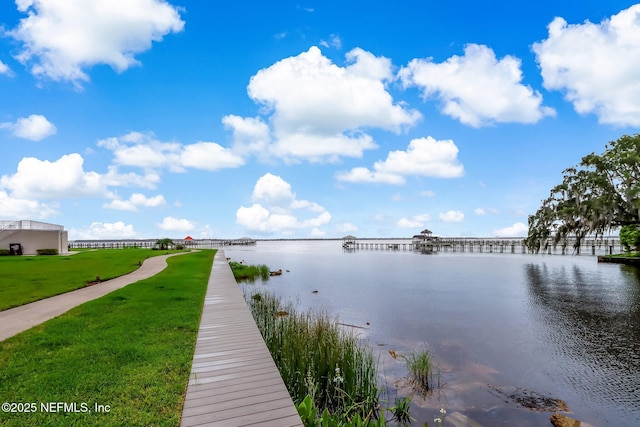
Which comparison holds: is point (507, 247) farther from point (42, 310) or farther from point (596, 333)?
point (42, 310)

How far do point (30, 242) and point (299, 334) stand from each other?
125ft

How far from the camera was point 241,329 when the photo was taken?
880 centimetres

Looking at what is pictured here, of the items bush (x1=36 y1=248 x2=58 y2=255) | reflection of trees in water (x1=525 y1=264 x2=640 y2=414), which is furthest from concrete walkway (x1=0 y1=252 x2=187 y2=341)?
bush (x1=36 y1=248 x2=58 y2=255)

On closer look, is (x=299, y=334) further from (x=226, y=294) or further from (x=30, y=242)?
(x=30, y=242)

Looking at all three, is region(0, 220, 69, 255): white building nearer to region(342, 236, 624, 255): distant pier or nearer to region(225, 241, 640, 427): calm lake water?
region(225, 241, 640, 427): calm lake water

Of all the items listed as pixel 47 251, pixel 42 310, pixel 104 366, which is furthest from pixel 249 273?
pixel 104 366

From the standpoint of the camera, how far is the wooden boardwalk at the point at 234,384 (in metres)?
4.50

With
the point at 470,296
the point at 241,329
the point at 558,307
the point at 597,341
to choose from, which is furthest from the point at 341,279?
the point at 241,329

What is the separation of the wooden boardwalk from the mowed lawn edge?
0.23m

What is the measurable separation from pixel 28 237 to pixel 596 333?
44829 millimetres

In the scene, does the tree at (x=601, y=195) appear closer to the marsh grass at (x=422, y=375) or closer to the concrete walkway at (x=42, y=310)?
the marsh grass at (x=422, y=375)

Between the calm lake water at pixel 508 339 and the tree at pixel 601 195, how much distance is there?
5702 millimetres

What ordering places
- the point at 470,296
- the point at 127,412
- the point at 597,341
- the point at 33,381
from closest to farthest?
the point at 127,412
the point at 33,381
the point at 597,341
the point at 470,296

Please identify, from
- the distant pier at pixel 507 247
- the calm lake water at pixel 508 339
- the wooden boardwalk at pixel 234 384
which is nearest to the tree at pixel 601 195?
the calm lake water at pixel 508 339
